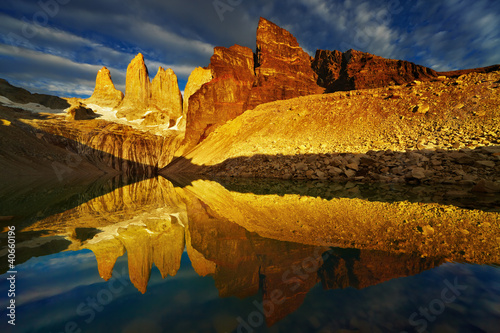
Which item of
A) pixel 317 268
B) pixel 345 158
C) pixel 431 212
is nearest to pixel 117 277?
pixel 317 268

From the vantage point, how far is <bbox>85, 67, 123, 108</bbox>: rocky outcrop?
90.7 metres

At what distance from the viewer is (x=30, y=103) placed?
81.9 m

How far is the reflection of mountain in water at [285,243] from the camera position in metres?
3.16

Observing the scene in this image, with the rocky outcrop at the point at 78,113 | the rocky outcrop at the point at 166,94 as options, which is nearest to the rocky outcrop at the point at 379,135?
the rocky outcrop at the point at 166,94

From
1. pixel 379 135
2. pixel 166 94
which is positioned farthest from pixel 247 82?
pixel 166 94

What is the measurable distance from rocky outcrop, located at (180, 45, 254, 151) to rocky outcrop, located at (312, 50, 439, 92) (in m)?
19.4

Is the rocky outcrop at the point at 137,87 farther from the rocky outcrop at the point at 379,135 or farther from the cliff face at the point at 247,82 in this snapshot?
the rocky outcrop at the point at 379,135

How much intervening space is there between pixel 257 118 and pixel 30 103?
9630cm

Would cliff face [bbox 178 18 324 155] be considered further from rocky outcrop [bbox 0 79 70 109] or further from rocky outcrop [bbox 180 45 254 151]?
rocky outcrop [bbox 0 79 70 109]

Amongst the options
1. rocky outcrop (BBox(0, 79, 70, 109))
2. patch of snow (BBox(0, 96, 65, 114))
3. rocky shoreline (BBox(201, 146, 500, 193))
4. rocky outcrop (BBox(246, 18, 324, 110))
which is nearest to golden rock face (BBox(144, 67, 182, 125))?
patch of snow (BBox(0, 96, 65, 114))

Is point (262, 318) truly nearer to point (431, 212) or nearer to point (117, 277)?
point (117, 277)

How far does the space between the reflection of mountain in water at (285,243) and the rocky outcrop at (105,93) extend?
102242 millimetres

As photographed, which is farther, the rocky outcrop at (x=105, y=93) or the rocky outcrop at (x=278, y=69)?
the rocky outcrop at (x=105, y=93)

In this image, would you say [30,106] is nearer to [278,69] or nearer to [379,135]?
[278,69]
